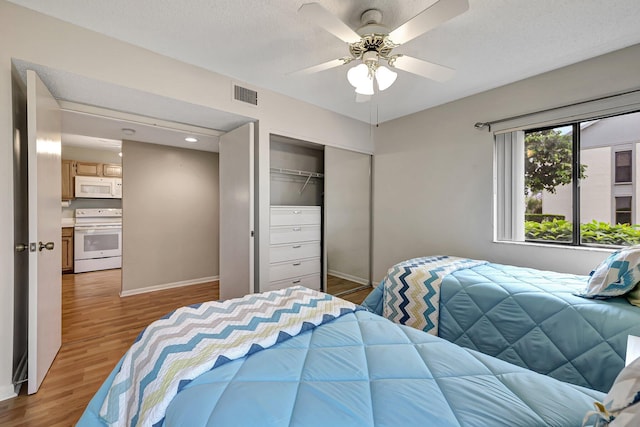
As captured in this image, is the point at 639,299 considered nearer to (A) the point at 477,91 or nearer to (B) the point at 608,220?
(B) the point at 608,220

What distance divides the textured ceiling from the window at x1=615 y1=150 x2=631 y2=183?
2.82 ft

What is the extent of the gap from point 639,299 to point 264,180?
287 cm

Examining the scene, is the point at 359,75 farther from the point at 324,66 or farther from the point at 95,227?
the point at 95,227

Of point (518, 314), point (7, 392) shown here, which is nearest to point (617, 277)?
point (518, 314)

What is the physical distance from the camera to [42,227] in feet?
5.96

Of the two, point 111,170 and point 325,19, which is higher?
point 325,19

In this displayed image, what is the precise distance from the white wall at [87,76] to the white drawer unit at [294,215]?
25 centimetres

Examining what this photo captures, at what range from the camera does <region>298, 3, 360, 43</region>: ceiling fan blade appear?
134cm

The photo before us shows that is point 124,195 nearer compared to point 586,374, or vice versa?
point 586,374

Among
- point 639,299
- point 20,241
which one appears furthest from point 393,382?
point 20,241

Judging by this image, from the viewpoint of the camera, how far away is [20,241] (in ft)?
6.43

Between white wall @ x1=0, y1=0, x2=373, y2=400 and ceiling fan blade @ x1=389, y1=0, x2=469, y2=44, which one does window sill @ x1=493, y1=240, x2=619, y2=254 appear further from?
white wall @ x1=0, y1=0, x2=373, y2=400

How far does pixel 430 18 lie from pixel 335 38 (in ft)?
2.79

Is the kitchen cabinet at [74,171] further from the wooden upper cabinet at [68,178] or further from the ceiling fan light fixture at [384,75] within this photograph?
the ceiling fan light fixture at [384,75]
